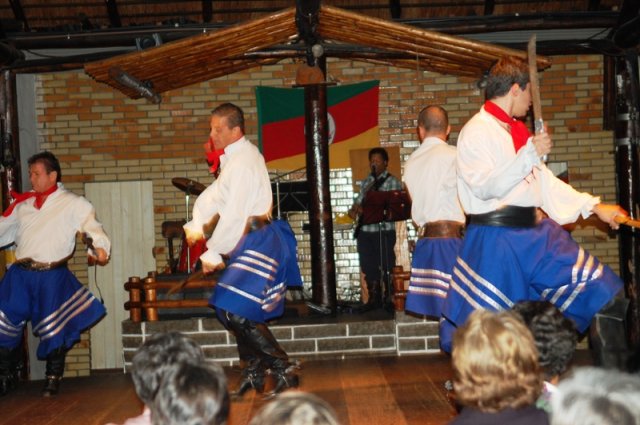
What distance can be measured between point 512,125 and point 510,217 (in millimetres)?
505

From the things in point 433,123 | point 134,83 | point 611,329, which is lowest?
point 611,329

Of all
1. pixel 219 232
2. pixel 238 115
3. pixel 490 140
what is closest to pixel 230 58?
pixel 238 115

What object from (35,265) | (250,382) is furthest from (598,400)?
(35,265)

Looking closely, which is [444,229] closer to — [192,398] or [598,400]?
[192,398]

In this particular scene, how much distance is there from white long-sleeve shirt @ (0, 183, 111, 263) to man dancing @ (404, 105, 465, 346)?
99.6 inches

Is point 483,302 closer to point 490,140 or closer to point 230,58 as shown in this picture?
point 490,140

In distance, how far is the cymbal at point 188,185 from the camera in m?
10.0

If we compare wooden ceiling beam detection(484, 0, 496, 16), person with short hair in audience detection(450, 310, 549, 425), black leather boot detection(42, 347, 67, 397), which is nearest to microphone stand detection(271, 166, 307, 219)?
wooden ceiling beam detection(484, 0, 496, 16)

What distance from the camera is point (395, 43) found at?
28.2 ft

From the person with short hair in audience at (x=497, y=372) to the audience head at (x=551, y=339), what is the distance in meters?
0.52

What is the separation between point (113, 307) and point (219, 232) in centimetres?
554

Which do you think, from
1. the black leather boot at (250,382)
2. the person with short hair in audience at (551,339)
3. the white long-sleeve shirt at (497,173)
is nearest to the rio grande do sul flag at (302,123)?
the black leather boot at (250,382)

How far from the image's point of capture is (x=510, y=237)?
4.45 meters

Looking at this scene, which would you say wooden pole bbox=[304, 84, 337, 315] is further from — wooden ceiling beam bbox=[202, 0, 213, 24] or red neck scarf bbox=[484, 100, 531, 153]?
red neck scarf bbox=[484, 100, 531, 153]
